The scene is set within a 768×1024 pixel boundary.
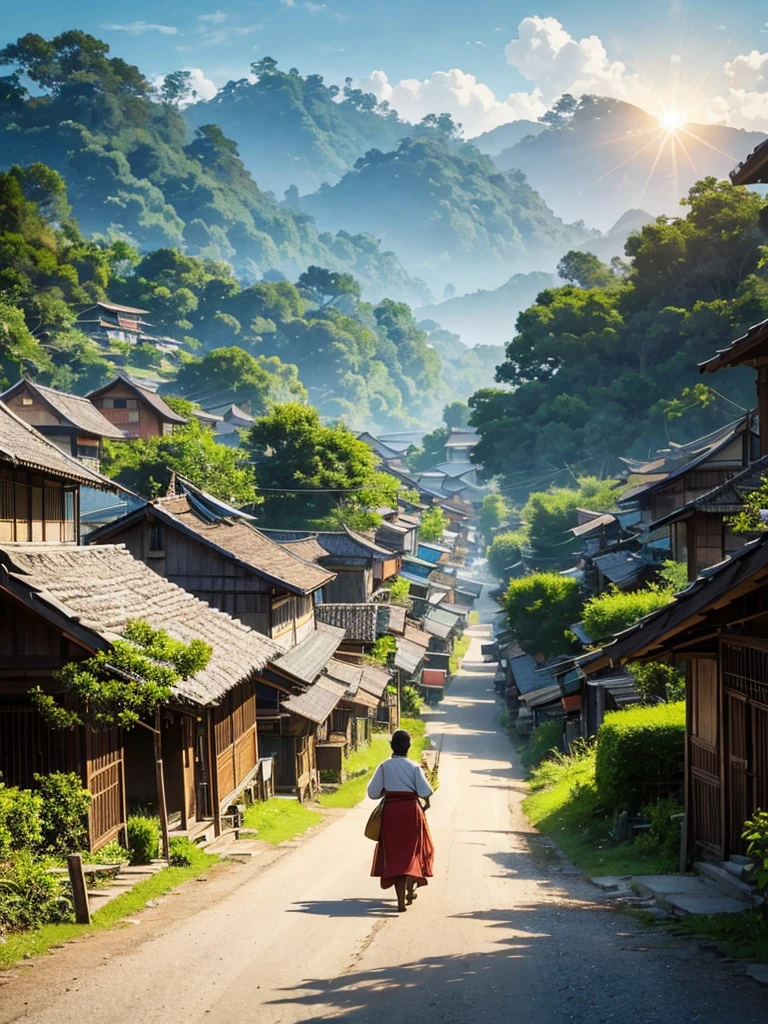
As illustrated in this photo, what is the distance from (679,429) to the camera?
255ft

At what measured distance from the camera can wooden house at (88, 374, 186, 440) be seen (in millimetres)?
69181

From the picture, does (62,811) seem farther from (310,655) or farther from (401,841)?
(310,655)

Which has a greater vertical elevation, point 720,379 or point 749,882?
point 720,379

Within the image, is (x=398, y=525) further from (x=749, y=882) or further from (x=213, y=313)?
(x=213, y=313)

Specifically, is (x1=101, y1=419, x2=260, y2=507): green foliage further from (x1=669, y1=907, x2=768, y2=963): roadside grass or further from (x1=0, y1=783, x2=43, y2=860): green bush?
(x1=669, y1=907, x2=768, y2=963): roadside grass

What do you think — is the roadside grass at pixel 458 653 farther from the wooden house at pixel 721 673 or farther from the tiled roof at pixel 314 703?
the wooden house at pixel 721 673

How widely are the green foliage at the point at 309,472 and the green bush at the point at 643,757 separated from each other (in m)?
40.4

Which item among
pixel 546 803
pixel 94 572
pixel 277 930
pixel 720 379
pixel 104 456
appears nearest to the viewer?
pixel 277 930

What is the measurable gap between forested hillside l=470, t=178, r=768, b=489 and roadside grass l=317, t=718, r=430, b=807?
34653 millimetres

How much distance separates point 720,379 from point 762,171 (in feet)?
209

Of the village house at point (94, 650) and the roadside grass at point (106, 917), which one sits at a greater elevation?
the village house at point (94, 650)

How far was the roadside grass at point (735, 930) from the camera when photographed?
30.2 ft

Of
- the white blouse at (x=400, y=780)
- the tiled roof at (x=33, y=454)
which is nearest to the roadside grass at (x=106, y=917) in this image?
the white blouse at (x=400, y=780)

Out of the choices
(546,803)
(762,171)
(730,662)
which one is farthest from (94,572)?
(546,803)
